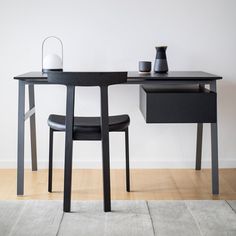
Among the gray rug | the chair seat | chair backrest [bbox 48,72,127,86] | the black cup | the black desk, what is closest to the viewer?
the gray rug

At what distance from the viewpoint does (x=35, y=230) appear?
Answer: 2111 millimetres

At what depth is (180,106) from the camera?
249 cm

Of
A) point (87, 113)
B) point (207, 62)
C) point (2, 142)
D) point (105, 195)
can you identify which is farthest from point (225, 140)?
point (2, 142)

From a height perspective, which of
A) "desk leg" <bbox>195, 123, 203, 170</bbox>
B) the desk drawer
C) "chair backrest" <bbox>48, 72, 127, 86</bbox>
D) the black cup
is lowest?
"desk leg" <bbox>195, 123, 203, 170</bbox>

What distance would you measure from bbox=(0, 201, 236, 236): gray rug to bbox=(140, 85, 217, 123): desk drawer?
442mm

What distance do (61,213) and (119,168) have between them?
941 mm

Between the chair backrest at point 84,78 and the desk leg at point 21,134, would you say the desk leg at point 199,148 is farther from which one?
the desk leg at point 21,134

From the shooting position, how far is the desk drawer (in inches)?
97.5

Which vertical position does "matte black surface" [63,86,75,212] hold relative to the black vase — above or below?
below

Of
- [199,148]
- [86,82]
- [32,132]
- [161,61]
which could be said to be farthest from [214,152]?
[32,132]

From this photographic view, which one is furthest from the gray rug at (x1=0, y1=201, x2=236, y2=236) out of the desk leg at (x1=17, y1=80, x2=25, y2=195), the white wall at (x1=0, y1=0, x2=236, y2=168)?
the white wall at (x1=0, y1=0, x2=236, y2=168)

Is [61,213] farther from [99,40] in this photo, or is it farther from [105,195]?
[99,40]

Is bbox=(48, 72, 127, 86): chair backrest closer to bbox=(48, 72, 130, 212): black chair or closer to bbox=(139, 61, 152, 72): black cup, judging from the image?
bbox=(48, 72, 130, 212): black chair

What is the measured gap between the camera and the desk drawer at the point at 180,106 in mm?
2477
